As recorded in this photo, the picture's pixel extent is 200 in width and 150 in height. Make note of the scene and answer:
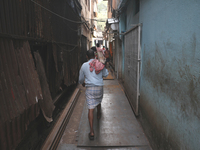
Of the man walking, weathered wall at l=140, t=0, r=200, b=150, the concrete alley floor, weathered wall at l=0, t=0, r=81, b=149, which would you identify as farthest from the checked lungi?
weathered wall at l=140, t=0, r=200, b=150

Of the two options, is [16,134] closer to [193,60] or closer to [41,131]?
[41,131]

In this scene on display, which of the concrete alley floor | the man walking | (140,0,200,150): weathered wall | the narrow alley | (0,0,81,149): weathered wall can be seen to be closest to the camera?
(140,0,200,150): weathered wall

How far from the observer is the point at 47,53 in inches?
166

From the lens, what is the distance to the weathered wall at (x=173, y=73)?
186 centimetres

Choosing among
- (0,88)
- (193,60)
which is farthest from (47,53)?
(193,60)

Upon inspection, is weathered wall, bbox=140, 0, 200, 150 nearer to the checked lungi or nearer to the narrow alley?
the narrow alley

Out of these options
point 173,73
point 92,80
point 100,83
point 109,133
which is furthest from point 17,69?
point 109,133

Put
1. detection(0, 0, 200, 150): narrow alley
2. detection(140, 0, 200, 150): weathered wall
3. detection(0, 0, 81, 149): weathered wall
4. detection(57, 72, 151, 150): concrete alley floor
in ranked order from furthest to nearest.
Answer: detection(57, 72, 151, 150): concrete alley floor
detection(0, 0, 81, 149): weathered wall
detection(0, 0, 200, 150): narrow alley
detection(140, 0, 200, 150): weathered wall

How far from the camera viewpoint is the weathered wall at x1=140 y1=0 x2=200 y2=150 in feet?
6.09

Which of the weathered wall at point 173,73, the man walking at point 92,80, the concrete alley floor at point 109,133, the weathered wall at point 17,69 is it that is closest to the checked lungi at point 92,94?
the man walking at point 92,80

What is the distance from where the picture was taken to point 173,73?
241 centimetres

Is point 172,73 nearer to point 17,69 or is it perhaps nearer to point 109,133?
point 109,133

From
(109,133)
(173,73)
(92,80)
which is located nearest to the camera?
(173,73)

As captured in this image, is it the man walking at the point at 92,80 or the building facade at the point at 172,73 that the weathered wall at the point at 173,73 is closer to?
the building facade at the point at 172,73
